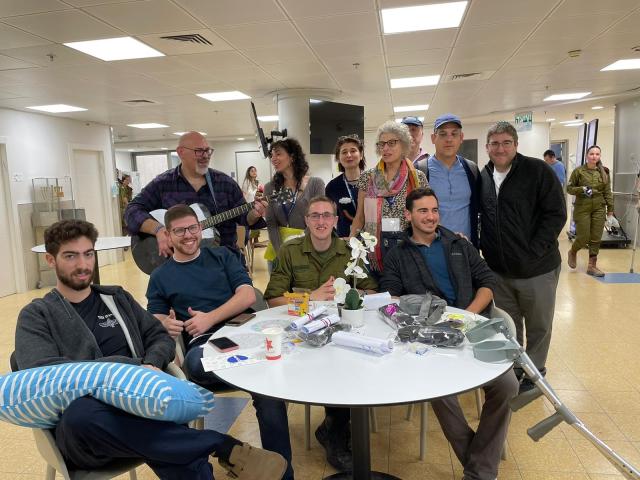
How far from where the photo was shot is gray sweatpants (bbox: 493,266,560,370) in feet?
9.20

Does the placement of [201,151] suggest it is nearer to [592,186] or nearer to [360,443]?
[360,443]

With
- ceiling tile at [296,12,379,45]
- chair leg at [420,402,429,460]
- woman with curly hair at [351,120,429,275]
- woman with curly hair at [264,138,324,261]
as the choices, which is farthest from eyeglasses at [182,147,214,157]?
chair leg at [420,402,429,460]

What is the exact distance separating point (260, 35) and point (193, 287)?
2.77 m

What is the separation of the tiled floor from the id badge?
1.11 metres

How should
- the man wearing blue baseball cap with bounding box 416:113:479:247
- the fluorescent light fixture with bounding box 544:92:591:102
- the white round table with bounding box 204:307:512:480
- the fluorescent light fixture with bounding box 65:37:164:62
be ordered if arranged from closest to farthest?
the white round table with bounding box 204:307:512:480 < the man wearing blue baseball cap with bounding box 416:113:479:247 < the fluorescent light fixture with bounding box 65:37:164:62 < the fluorescent light fixture with bounding box 544:92:591:102

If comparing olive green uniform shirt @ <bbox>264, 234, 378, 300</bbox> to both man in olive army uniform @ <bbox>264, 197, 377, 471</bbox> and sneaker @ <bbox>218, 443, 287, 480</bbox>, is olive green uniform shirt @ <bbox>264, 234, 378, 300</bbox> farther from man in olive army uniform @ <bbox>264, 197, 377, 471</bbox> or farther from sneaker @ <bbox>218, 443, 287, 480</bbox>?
sneaker @ <bbox>218, 443, 287, 480</bbox>

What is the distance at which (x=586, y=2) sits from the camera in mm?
3703

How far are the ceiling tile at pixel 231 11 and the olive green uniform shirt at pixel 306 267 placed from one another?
2.04 m

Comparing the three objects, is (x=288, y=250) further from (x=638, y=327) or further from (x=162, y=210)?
(x=638, y=327)

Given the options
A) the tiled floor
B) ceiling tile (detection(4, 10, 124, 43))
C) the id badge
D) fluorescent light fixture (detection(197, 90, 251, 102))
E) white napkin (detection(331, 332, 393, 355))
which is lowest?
the tiled floor

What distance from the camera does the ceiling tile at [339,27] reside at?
3.82 meters

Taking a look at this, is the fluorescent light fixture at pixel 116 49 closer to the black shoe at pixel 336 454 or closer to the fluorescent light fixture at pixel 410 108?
the black shoe at pixel 336 454

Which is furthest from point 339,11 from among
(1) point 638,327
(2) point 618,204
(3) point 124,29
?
(2) point 618,204

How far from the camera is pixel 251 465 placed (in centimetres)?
161
